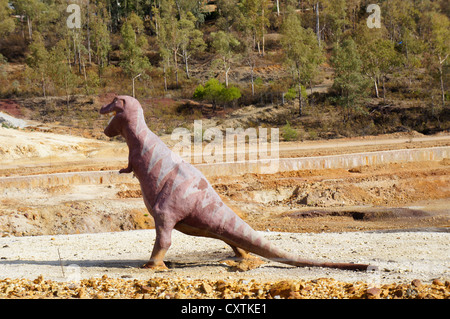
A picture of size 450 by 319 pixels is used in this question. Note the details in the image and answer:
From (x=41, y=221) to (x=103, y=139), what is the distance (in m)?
24.8

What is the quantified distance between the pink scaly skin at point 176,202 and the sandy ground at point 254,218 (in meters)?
0.48

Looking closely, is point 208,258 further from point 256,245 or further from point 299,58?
point 299,58

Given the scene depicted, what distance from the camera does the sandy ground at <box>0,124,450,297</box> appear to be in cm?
991

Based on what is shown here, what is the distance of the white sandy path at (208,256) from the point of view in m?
9.28

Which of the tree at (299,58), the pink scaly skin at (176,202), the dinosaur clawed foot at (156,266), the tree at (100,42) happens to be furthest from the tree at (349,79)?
the dinosaur clawed foot at (156,266)

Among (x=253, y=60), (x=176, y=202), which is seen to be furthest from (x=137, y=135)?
(x=253, y=60)

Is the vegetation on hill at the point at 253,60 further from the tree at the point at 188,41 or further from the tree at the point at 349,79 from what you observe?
the tree at the point at 188,41

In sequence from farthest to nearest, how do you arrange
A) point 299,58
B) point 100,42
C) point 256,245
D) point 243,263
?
point 100,42
point 299,58
point 243,263
point 256,245

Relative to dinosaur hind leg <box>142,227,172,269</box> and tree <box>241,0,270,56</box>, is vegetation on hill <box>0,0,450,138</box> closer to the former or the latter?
tree <box>241,0,270,56</box>

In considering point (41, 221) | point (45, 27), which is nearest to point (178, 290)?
point (41, 221)

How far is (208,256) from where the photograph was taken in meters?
11.4

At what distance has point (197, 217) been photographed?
9.88m

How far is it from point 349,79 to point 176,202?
3995cm

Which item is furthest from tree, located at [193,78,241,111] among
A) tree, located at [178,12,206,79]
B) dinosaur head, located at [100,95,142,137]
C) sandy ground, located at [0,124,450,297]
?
dinosaur head, located at [100,95,142,137]
